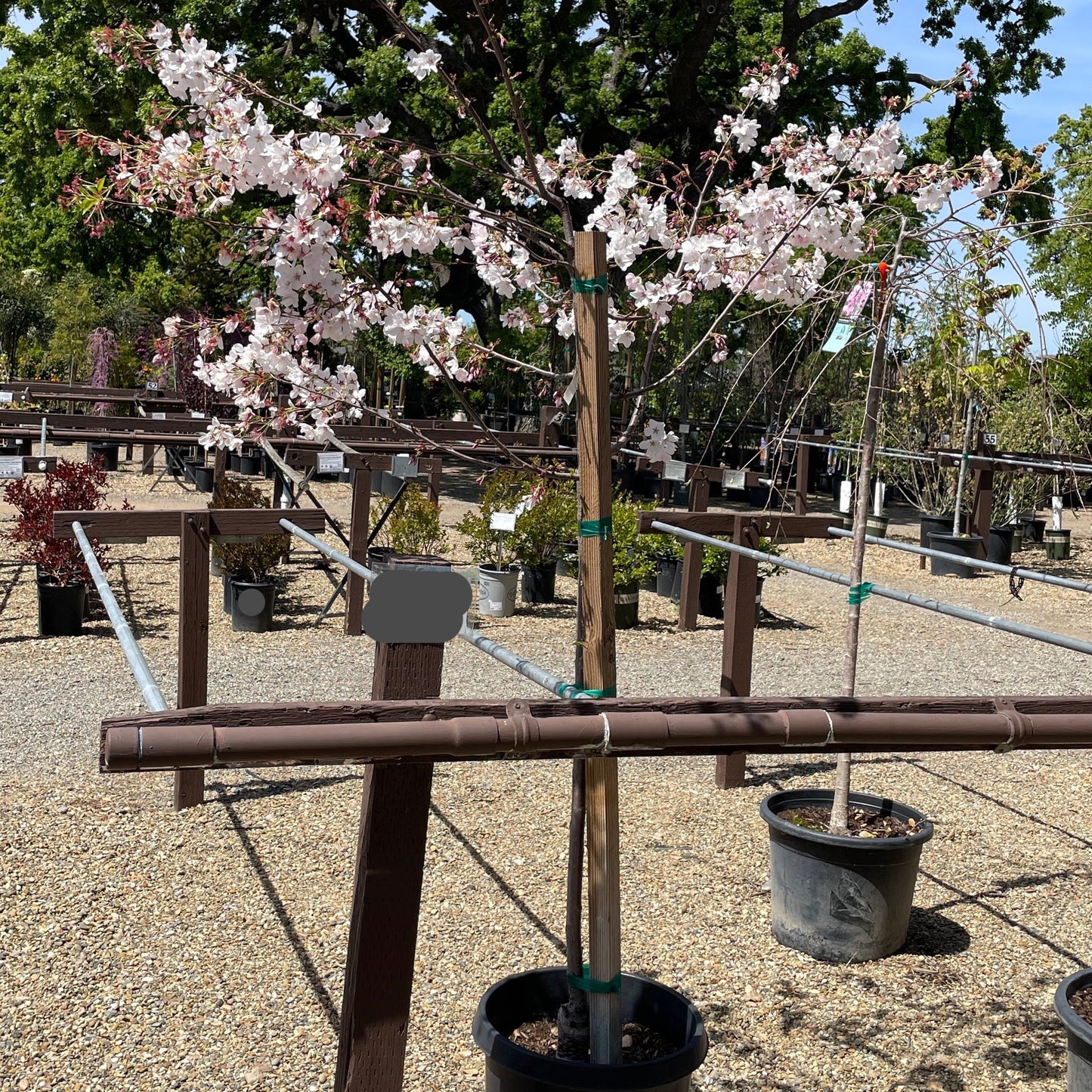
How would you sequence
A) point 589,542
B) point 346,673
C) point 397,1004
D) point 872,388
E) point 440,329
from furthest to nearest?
point 346,673, point 872,388, point 440,329, point 589,542, point 397,1004

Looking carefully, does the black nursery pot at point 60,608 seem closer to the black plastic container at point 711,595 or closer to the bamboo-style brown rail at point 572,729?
→ the black plastic container at point 711,595

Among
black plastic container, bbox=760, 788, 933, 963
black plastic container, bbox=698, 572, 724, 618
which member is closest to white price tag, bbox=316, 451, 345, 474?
black plastic container, bbox=698, 572, 724, 618

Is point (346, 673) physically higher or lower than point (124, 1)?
lower

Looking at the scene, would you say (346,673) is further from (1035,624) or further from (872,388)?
(1035,624)

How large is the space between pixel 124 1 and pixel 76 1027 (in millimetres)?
13162

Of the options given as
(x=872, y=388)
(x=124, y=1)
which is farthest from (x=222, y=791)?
(x=124, y=1)

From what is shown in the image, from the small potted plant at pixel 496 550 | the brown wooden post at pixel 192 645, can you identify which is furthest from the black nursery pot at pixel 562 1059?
the small potted plant at pixel 496 550

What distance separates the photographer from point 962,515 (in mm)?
13523

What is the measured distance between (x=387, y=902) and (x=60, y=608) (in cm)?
629

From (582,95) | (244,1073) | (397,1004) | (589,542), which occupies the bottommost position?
(244,1073)

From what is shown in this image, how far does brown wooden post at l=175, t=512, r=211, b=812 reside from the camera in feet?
15.3

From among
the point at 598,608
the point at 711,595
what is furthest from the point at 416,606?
the point at 711,595

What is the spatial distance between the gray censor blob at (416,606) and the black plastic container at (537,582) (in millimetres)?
7277

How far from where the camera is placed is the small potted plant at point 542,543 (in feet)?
29.7
